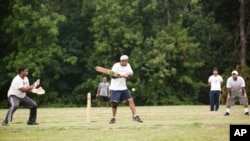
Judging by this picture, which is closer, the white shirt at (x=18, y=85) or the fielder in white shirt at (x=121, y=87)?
the white shirt at (x=18, y=85)

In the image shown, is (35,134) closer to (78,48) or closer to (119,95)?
(119,95)

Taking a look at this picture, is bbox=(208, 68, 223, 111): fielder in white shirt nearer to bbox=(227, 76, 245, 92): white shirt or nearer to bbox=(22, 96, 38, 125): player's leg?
bbox=(227, 76, 245, 92): white shirt

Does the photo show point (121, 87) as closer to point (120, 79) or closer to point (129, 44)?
point (120, 79)

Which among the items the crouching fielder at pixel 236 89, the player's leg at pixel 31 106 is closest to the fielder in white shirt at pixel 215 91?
the crouching fielder at pixel 236 89

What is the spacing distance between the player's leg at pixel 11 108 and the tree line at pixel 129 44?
30383 millimetres

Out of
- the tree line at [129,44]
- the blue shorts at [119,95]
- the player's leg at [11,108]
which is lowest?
the player's leg at [11,108]

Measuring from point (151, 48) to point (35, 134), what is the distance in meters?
37.0

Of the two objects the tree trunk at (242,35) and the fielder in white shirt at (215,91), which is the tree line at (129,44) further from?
the fielder in white shirt at (215,91)

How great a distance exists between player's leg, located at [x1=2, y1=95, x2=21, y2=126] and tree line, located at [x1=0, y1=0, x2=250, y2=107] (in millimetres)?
30383

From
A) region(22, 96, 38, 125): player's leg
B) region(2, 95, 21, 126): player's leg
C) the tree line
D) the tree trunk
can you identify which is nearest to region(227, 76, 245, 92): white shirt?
region(22, 96, 38, 125): player's leg

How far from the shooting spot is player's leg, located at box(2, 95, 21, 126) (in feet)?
58.3

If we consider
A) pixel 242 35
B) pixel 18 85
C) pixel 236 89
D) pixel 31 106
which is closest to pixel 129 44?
pixel 242 35

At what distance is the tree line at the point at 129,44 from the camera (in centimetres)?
4972

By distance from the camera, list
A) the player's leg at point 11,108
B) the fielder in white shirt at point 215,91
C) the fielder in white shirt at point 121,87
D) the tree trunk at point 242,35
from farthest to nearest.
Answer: the tree trunk at point 242,35 → the fielder in white shirt at point 215,91 → the fielder in white shirt at point 121,87 → the player's leg at point 11,108
